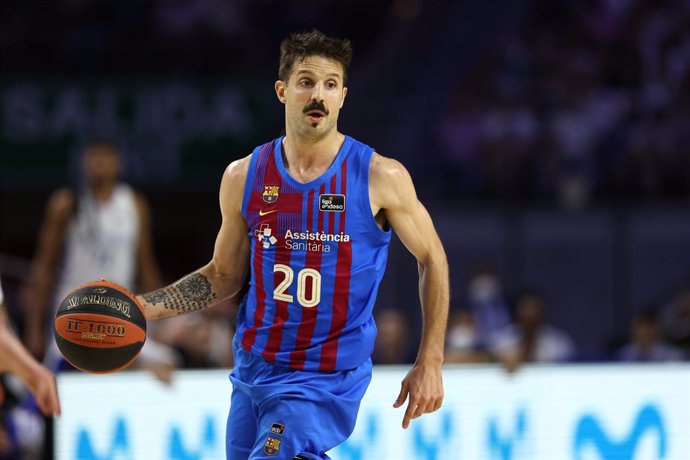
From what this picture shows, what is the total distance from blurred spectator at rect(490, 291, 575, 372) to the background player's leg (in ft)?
17.9

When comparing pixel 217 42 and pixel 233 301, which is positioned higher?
pixel 217 42

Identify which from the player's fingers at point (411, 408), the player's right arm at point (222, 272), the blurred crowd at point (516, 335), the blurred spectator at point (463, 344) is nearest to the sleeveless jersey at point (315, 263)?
the player's right arm at point (222, 272)

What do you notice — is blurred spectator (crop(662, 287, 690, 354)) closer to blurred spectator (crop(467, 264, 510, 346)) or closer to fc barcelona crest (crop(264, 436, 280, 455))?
blurred spectator (crop(467, 264, 510, 346))

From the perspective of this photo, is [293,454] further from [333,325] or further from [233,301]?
[233,301]

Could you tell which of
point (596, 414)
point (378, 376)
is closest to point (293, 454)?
point (378, 376)

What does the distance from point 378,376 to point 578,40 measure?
8183 mm

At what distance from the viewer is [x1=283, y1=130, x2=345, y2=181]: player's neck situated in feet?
15.4

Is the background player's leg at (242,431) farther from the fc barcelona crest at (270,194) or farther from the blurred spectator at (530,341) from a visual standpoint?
the blurred spectator at (530,341)

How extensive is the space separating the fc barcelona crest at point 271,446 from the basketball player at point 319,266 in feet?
0.22

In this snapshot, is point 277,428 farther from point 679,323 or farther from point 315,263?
point 679,323

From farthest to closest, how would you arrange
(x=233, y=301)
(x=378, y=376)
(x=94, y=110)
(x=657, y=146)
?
1. (x=94, y=110)
2. (x=657, y=146)
3. (x=233, y=301)
4. (x=378, y=376)

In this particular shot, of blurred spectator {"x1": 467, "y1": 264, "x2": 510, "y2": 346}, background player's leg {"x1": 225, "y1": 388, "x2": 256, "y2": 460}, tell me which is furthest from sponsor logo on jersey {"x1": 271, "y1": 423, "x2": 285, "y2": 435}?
blurred spectator {"x1": 467, "y1": 264, "x2": 510, "y2": 346}

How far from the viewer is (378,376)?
7527mm

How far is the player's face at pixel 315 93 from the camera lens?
457 centimetres
